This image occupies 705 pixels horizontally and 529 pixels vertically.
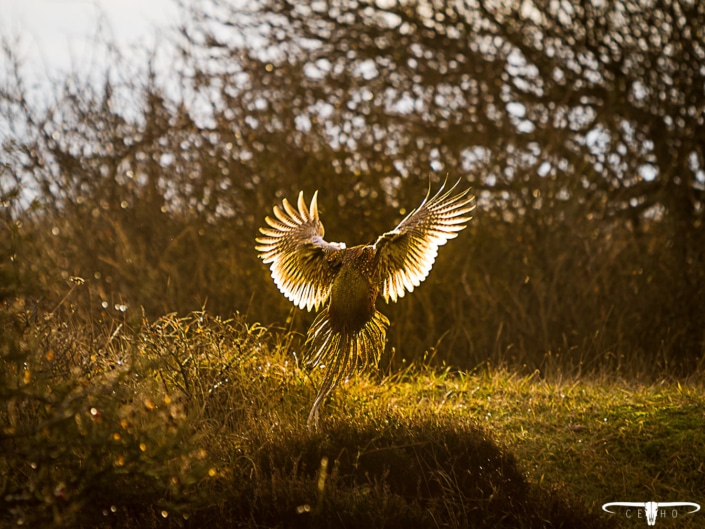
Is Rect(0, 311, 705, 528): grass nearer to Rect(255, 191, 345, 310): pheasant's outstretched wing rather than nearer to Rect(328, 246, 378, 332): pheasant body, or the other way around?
Rect(328, 246, 378, 332): pheasant body

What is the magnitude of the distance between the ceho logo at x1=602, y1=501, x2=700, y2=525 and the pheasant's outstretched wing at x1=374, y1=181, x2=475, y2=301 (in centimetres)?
158

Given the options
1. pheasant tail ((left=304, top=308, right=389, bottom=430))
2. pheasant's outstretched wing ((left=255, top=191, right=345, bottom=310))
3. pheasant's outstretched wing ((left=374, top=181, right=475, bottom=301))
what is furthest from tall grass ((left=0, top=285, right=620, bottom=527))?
pheasant's outstretched wing ((left=374, top=181, right=475, bottom=301))

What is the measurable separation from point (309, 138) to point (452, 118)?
5.73 ft

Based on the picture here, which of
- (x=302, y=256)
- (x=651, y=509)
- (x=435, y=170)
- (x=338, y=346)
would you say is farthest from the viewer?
(x=435, y=170)

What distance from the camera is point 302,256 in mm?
5059

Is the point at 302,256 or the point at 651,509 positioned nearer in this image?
the point at 651,509

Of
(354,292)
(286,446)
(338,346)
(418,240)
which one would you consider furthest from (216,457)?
(418,240)

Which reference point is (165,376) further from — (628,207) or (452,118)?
(628,207)

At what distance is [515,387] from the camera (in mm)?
6785

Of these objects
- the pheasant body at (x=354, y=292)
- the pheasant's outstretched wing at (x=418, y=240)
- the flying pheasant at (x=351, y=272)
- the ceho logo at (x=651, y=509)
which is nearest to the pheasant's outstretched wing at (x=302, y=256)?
the flying pheasant at (x=351, y=272)

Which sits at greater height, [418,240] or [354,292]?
[418,240]

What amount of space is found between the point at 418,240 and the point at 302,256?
0.74 metres

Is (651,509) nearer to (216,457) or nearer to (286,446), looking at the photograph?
(286,446)

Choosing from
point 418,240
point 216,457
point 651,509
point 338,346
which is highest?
point 418,240
